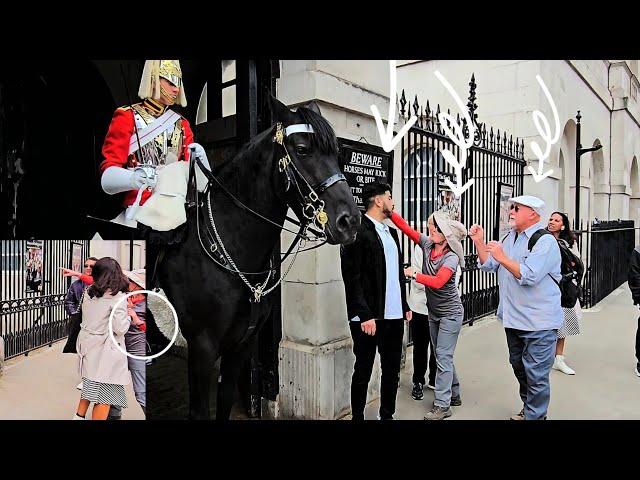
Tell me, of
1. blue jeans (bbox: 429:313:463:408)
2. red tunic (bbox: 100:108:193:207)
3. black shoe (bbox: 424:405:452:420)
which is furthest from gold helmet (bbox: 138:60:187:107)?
black shoe (bbox: 424:405:452:420)

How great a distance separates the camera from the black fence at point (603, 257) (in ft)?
29.1

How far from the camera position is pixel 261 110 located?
11.8 ft

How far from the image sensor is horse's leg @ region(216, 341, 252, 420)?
108 inches

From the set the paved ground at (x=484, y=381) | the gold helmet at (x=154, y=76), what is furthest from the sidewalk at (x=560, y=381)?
the gold helmet at (x=154, y=76)

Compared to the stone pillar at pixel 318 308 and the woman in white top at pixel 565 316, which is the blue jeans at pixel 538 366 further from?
the woman in white top at pixel 565 316

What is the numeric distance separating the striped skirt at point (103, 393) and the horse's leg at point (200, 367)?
0.37 metres

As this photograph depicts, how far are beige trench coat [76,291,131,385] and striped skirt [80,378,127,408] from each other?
1.3 inches

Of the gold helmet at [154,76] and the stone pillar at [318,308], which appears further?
the stone pillar at [318,308]

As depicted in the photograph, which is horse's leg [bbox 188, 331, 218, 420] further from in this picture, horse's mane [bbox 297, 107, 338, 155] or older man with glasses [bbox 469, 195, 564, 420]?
older man with glasses [bbox 469, 195, 564, 420]

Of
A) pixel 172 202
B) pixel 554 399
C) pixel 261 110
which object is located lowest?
pixel 554 399
